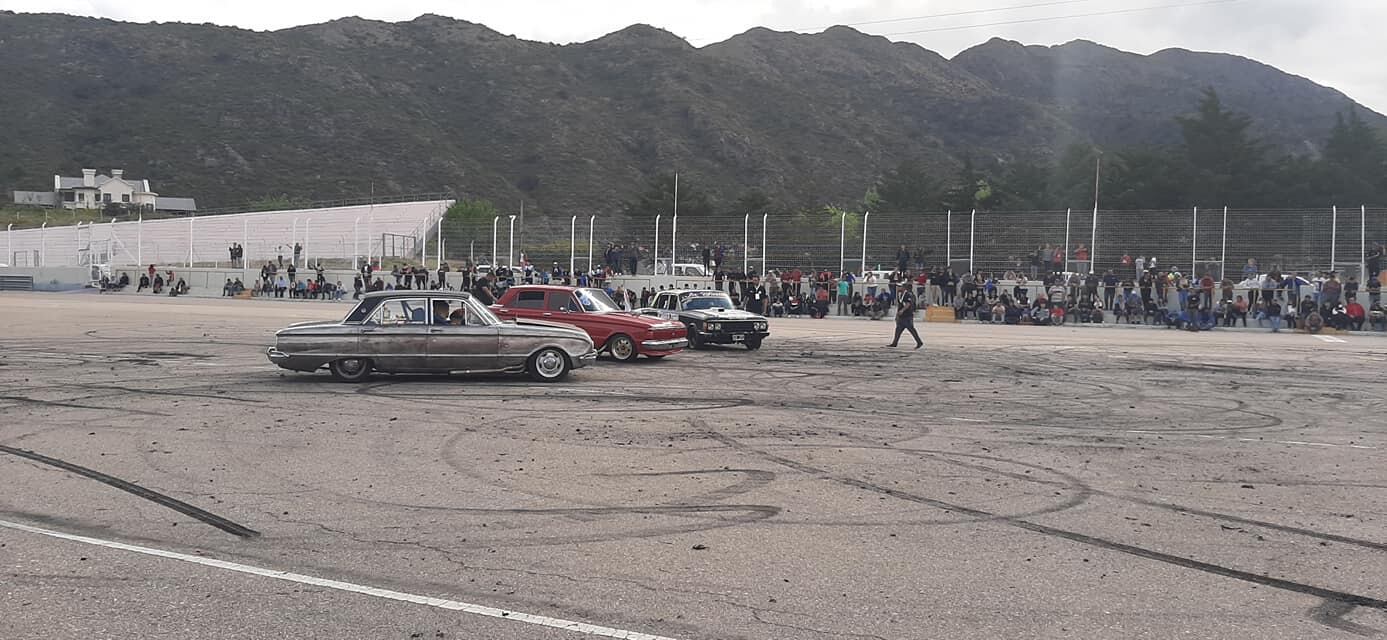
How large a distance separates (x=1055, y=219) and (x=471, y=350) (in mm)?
26798

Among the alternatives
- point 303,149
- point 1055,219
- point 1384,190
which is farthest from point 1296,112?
point 1055,219

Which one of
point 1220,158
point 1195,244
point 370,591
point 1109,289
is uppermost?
point 1220,158

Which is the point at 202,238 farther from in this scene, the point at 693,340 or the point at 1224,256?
the point at 1224,256

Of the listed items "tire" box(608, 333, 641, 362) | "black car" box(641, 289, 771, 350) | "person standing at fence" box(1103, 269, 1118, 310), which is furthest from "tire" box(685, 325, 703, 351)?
"person standing at fence" box(1103, 269, 1118, 310)

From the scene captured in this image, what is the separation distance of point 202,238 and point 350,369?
157 feet

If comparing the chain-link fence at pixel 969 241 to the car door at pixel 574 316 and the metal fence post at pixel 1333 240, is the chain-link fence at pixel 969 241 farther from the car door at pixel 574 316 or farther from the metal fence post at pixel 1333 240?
the car door at pixel 574 316

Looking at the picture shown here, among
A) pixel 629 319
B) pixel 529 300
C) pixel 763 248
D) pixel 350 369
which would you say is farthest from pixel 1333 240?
pixel 350 369

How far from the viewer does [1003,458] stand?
940 cm

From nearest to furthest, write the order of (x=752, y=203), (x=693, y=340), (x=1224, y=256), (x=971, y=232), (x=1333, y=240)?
(x=693, y=340) < (x=1333, y=240) < (x=1224, y=256) < (x=971, y=232) < (x=752, y=203)

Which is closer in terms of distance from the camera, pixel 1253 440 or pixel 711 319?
pixel 1253 440

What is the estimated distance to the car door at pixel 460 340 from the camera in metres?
14.7

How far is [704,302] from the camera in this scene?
22.8m

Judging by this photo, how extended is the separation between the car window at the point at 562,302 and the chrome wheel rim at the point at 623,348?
965 mm

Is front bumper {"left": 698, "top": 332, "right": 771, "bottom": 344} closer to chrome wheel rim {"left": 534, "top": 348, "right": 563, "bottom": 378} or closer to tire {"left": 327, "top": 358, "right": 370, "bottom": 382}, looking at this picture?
chrome wheel rim {"left": 534, "top": 348, "right": 563, "bottom": 378}
